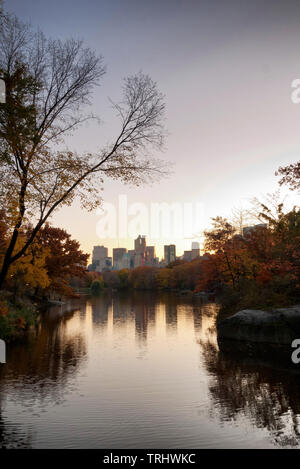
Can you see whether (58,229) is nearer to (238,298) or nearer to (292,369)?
(238,298)

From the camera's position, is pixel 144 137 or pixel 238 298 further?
pixel 238 298

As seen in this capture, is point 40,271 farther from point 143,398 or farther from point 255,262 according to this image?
point 143,398

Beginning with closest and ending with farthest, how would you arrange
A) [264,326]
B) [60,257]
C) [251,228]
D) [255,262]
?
[264,326] < [255,262] < [251,228] < [60,257]

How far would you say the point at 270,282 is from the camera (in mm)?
26672

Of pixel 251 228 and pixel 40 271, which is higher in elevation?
pixel 251 228

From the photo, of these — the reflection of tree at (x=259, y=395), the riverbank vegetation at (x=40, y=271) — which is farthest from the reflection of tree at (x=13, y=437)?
the riverbank vegetation at (x=40, y=271)

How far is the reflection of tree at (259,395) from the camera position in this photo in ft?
33.2

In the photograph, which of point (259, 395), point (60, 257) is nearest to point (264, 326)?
point (259, 395)

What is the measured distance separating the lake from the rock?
1.73m

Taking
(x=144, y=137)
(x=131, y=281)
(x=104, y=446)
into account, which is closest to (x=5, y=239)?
(x=144, y=137)

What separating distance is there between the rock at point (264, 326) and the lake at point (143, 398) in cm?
173

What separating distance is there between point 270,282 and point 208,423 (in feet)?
58.3

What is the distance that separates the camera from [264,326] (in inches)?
905

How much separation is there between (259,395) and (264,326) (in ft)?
34.7
